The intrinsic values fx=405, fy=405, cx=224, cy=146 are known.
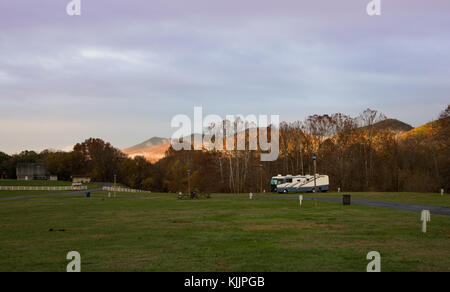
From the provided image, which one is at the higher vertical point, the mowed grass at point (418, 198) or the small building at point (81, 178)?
the mowed grass at point (418, 198)

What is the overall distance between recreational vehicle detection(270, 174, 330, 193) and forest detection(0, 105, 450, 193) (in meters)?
4.59

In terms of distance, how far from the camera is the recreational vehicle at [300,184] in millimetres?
64312

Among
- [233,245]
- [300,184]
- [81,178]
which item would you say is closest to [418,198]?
[300,184]

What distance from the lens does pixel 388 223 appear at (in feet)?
72.7

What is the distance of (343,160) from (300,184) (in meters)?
17.5

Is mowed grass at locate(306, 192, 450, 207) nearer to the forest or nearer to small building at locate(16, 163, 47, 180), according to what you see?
the forest

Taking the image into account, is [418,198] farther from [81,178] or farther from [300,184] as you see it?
[81,178]

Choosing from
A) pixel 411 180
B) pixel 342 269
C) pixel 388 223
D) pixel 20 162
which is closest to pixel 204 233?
pixel 342 269

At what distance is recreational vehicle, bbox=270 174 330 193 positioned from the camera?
64.3 m

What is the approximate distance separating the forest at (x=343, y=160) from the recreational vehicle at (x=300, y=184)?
4.59m

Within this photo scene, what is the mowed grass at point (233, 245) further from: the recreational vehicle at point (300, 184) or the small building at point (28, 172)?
the small building at point (28, 172)

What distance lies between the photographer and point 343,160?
7831 centimetres

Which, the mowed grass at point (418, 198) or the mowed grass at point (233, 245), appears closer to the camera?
the mowed grass at point (233, 245)

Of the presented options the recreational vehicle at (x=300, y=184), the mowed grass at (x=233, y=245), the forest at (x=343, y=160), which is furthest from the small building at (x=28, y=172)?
the mowed grass at (x=233, y=245)
